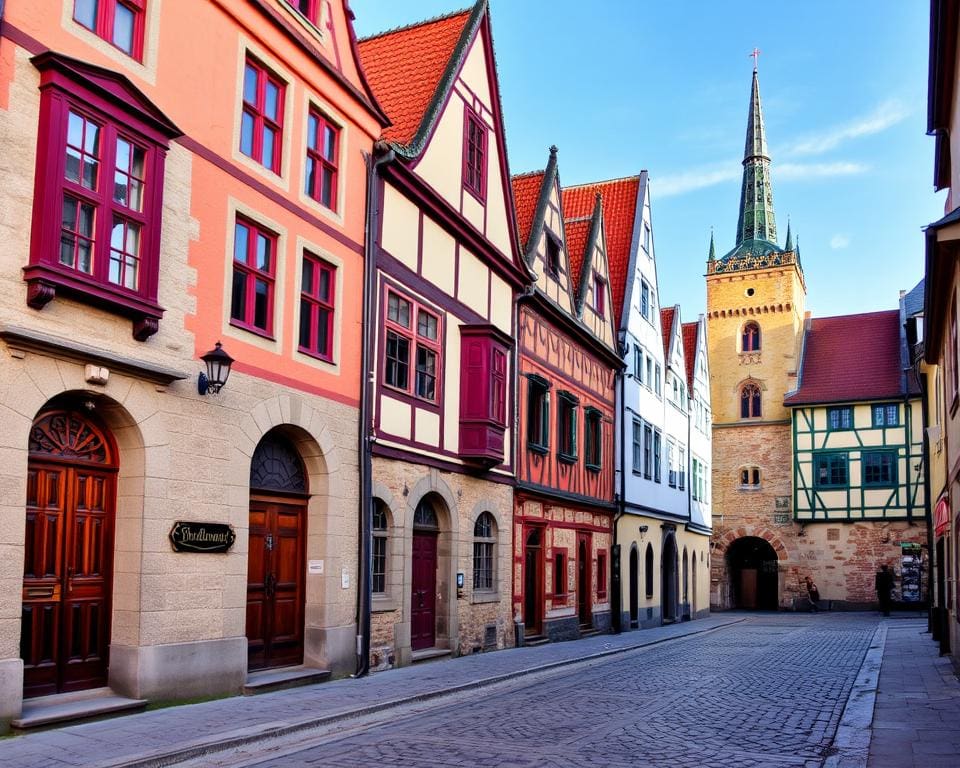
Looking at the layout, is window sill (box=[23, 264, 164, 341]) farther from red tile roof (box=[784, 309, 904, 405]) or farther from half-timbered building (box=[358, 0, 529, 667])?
red tile roof (box=[784, 309, 904, 405])

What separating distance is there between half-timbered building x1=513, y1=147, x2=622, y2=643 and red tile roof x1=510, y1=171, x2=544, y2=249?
3 cm

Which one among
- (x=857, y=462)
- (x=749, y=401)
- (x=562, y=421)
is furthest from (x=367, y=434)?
(x=749, y=401)

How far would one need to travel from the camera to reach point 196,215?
1225 cm

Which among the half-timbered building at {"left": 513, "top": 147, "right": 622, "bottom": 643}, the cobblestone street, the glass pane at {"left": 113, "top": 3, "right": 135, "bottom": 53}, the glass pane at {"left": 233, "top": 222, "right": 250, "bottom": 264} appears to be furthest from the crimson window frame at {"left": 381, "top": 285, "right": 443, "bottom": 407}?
the glass pane at {"left": 113, "top": 3, "right": 135, "bottom": 53}

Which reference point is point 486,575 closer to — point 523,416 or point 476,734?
point 523,416

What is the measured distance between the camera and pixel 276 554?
14164 mm

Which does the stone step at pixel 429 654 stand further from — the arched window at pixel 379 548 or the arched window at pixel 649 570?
the arched window at pixel 649 570

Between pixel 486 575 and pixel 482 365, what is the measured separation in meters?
4.26

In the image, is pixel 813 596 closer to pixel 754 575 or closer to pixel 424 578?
pixel 754 575

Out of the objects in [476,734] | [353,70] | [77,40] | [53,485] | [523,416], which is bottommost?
[476,734]

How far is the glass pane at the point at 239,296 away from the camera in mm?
13164

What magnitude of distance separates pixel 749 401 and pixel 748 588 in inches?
386

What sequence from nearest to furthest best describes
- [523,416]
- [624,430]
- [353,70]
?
[353,70] → [523,416] → [624,430]

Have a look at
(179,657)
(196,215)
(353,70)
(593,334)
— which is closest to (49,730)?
(179,657)
